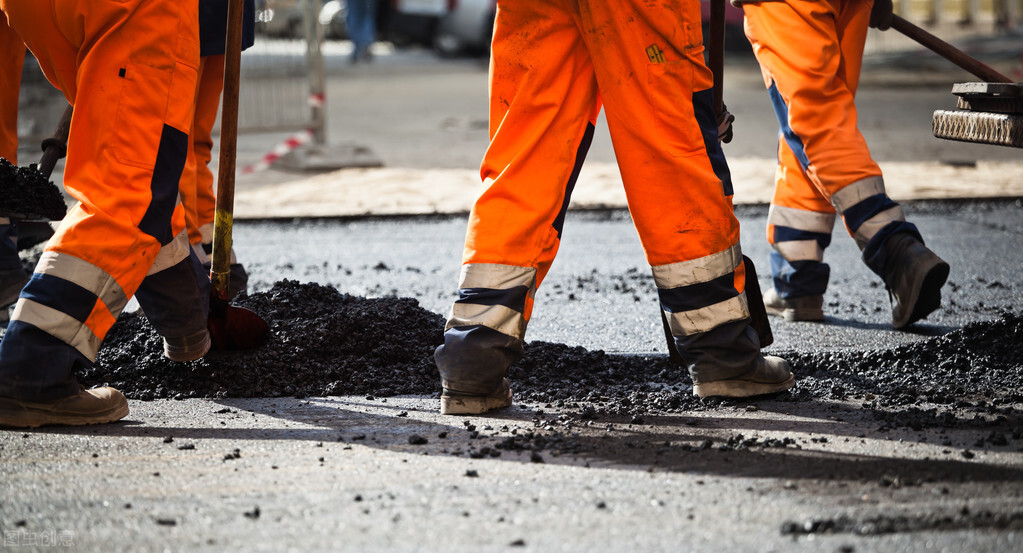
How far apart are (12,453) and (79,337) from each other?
304mm

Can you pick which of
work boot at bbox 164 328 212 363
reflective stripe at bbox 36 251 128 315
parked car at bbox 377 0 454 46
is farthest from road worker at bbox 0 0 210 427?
parked car at bbox 377 0 454 46

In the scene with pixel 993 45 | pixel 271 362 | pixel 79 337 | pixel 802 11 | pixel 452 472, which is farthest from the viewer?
pixel 993 45

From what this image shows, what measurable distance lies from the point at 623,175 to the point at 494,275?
42 cm

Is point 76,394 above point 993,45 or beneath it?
beneath

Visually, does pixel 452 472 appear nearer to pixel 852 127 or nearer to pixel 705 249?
pixel 705 249

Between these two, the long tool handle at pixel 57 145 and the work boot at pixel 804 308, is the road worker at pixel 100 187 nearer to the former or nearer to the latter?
the long tool handle at pixel 57 145

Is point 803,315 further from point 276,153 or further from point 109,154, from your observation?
point 276,153

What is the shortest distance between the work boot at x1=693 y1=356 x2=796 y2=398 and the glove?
1.60 meters

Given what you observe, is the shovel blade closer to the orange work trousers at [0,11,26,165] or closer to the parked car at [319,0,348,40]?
the orange work trousers at [0,11,26,165]

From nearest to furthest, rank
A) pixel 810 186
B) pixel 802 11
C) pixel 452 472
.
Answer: pixel 452 472
pixel 802 11
pixel 810 186

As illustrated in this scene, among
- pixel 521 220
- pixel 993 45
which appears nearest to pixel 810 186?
pixel 521 220

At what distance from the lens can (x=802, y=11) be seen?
11.6ft

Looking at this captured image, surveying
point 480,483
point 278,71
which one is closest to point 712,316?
point 480,483

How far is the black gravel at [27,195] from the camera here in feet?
8.77
